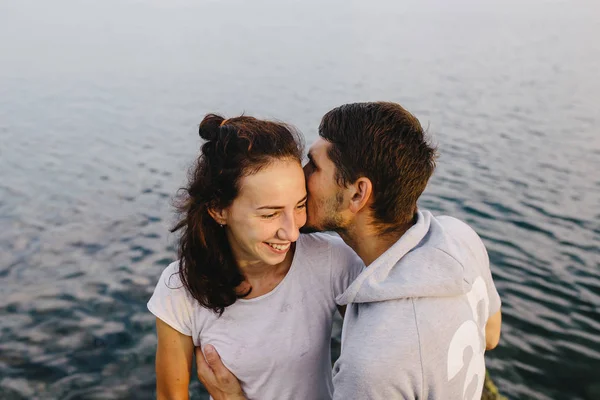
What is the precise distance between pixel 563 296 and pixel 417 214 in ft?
21.5

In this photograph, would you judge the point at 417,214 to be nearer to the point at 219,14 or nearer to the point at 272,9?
the point at 219,14

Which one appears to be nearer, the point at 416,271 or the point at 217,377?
the point at 416,271

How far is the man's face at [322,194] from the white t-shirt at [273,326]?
0.83 feet

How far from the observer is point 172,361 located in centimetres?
362

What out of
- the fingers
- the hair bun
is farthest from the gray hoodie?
the hair bun

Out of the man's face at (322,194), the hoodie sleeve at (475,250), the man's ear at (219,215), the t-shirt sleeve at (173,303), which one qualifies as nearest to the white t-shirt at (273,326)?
the t-shirt sleeve at (173,303)

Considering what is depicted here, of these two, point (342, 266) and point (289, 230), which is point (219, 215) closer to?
point (289, 230)

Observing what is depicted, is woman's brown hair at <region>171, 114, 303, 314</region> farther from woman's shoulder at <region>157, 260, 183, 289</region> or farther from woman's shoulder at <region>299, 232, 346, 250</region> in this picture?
woman's shoulder at <region>299, 232, 346, 250</region>

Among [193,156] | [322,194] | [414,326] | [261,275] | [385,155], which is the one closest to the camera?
[414,326]

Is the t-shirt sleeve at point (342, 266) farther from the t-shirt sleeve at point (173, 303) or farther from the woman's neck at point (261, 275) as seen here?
the t-shirt sleeve at point (173, 303)

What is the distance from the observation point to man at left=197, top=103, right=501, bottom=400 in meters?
2.78

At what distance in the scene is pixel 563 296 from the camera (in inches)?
355

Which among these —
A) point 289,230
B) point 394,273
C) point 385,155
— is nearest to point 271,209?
point 289,230

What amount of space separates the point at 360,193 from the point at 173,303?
1283 mm
